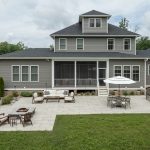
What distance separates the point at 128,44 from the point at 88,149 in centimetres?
2256

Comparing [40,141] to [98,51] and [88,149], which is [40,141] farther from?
[98,51]

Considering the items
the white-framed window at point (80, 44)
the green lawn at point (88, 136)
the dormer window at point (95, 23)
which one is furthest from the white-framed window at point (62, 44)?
the green lawn at point (88, 136)

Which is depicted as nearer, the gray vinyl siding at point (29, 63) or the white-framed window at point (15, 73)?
the gray vinyl siding at point (29, 63)

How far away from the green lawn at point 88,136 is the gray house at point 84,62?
518 inches

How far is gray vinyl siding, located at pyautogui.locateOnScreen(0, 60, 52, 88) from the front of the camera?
2817 cm

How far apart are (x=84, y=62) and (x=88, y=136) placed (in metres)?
19.3

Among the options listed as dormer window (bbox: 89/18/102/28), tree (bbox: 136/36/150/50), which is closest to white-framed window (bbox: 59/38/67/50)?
dormer window (bbox: 89/18/102/28)

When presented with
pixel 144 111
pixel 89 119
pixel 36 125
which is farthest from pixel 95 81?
pixel 36 125

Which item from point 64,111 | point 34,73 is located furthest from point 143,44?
point 64,111

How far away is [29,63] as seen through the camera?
2830 cm

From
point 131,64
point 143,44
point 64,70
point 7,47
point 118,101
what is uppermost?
point 7,47

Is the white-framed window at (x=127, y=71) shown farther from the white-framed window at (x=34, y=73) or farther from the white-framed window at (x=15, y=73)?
the white-framed window at (x=15, y=73)

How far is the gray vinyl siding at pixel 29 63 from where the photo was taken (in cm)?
2817

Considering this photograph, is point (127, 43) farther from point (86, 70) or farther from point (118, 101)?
point (118, 101)
